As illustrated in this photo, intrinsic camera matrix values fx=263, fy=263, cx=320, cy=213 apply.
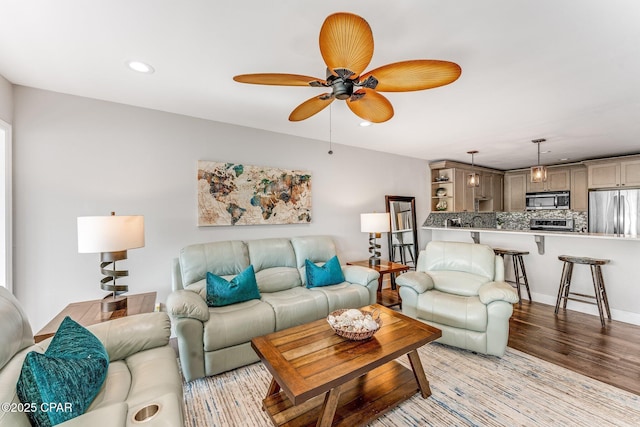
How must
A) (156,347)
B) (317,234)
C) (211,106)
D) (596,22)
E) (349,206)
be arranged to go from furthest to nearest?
(349,206), (317,234), (211,106), (156,347), (596,22)

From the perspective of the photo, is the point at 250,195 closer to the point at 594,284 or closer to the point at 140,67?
the point at 140,67

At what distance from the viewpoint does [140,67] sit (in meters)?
1.97

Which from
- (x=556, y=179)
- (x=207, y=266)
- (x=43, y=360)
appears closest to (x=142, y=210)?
(x=207, y=266)

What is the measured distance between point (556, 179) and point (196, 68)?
7.19 meters

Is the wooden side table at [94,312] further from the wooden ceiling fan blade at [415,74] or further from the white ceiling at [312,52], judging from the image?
the wooden ceiling fan blade at [415,74]

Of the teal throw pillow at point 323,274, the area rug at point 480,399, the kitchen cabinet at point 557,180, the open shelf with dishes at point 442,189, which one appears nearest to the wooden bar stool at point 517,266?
the open shelf with dishes at point 442,189

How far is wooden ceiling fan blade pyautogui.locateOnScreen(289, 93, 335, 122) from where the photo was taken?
170 cm

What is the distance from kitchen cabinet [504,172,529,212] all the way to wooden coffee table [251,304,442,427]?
19.9ft

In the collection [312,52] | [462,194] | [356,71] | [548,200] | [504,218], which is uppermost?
[312,52]

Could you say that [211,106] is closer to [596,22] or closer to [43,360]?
[43,360]

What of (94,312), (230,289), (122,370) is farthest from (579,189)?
(94,312)

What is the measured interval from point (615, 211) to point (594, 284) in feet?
8.81

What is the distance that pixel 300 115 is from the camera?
204cm

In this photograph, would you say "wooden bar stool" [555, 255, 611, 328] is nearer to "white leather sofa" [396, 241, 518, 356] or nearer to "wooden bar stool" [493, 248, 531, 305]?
"wooden bar stool" [493, 248, 531, 305]
